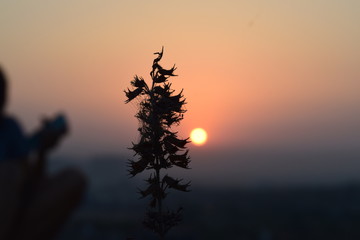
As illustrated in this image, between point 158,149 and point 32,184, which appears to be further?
point 158,149

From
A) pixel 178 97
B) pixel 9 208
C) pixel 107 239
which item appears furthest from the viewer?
pixel 107 239

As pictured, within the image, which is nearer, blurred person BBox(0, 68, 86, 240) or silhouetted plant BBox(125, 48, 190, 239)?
blurred person BBox(0, 68, 86, 240)

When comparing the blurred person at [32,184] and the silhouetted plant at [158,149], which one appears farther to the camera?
the silhouetted plant at [158,149]

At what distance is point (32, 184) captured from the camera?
646cm

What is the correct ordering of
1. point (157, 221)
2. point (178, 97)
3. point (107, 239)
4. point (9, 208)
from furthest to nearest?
point (107, 239)
point (178, 97)
point (157, 221)
point (9, 208)

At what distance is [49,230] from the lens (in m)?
6.70

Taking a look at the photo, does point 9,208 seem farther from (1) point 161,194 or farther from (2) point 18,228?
(1) point 161,194

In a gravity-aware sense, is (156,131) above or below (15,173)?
above

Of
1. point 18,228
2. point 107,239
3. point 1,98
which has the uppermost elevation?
point 107,239

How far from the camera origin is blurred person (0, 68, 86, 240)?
6.38 meters

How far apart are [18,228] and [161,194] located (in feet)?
11.7

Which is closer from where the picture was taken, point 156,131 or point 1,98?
point 1,98

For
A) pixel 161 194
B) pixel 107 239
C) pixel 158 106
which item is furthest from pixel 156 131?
pixel 107 239

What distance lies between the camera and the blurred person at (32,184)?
638 centimetres
